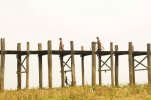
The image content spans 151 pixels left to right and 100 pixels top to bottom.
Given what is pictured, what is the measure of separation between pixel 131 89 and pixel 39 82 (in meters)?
6.79

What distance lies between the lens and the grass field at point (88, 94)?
24.4m

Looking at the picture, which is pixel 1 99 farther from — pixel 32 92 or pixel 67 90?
pixel 67 90

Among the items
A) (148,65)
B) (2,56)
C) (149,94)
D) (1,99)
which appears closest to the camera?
(1,99)

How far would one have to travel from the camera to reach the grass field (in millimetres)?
24422

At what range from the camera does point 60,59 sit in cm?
3209

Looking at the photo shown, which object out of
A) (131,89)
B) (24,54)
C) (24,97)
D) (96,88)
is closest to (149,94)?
(131,89)

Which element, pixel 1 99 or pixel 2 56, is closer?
pixel 1 99

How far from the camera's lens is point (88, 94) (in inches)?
997

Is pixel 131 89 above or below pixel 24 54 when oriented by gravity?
below

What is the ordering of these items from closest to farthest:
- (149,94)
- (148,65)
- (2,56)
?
(149,94)
(2,56)
(148,65)

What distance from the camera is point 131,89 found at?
26.7 m

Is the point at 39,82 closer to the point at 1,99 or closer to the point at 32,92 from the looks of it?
the point at 32,92

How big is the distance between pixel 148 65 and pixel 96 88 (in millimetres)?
6031

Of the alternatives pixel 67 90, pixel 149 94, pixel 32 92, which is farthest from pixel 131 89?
pixel 32 92
